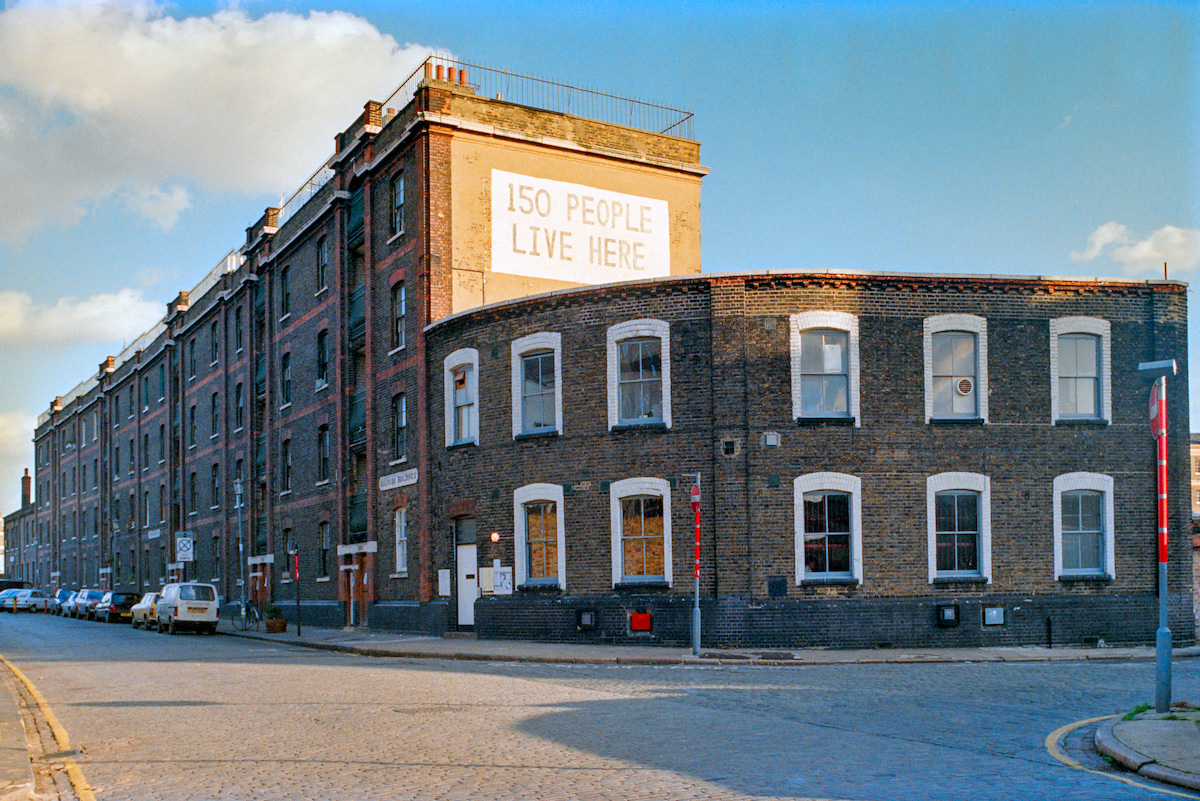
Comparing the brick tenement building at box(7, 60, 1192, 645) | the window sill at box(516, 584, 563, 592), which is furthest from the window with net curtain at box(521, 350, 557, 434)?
the window sill at box(516, 584, 563, 592)

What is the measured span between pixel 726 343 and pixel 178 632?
75.1ft

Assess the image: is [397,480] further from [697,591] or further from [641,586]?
[697,591]

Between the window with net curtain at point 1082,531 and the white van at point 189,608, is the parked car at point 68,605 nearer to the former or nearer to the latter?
the white van at point 189,608

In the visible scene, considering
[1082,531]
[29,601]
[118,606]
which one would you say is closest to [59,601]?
[29,601]

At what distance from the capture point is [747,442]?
25297 millimetres

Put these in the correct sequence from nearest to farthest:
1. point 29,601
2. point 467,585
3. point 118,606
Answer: point 467,585 → point 118,606 → point 29,601

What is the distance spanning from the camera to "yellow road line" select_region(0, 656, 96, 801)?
9852 mm

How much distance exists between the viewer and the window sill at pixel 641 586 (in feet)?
84.9

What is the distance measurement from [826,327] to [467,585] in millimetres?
11564

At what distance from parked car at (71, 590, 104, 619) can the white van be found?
16.6 metres

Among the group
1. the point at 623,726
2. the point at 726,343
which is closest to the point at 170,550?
the point at 726,343

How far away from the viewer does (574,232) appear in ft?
118

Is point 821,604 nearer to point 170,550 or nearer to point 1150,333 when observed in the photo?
point 1150,333

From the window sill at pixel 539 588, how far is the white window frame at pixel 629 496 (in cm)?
159
